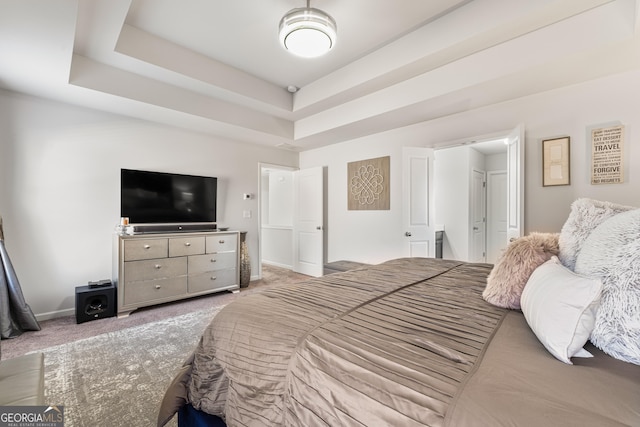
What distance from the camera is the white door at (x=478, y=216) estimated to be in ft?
16.8

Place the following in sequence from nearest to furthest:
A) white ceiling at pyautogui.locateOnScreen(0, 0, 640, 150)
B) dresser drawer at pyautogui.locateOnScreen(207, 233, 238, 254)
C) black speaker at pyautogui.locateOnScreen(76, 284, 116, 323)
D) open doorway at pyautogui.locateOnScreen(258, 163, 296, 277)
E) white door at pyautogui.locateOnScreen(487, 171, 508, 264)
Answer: white ceiling at pyautogui.locateOnScreen(0, 0, 640, 150)
black speaker at pyautogui.locateOnScreen(76, 284, 116, 323)
dresser drawer at pyautogui.locateOnScreen(207, 233, 238, 254)
white door at pyautogui.locateOnScreen(487, 171, 508, 264)
open doorway at pyautogui.locateOnScreen(258, 163, 296, 277)

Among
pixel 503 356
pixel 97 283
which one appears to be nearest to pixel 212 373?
pixel 503 356

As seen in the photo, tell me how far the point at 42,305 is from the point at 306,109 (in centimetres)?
396

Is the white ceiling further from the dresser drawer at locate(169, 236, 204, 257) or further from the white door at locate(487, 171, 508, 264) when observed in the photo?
the white door at locate(487, 171, 508, 264)

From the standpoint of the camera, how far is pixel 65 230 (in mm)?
3109

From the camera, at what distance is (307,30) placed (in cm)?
216

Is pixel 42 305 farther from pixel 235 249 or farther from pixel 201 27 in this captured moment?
pixel 201 27

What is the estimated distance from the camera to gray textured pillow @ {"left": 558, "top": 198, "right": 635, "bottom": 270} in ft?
Answer: 3.47

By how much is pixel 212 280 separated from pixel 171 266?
23.9 inches

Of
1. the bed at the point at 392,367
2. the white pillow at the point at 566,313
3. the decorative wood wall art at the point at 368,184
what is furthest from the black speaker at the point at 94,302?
the white pillow at the point at 566,313

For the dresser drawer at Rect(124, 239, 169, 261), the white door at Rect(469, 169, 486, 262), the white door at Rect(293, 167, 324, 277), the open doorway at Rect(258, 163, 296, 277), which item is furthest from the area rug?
the white door at Rect(469, 169, 486, 262)

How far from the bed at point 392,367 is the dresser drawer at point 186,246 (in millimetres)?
2402

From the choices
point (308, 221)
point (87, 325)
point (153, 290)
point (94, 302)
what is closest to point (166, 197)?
point (153, 290)

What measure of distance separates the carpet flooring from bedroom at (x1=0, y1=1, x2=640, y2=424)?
0.77m
